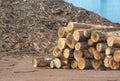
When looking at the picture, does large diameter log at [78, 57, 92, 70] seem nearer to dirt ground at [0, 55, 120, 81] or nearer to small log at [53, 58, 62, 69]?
dirt ground at [0, 55, 120, 81]

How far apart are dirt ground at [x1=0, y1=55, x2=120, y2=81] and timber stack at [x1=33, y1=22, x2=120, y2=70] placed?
1.21 ft

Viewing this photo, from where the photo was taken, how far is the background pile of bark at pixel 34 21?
17344mm

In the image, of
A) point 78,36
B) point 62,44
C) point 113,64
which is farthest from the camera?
point 62,44

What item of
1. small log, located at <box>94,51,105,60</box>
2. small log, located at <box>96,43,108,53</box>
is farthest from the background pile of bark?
small log, located at <box>96,43,108,53</box>

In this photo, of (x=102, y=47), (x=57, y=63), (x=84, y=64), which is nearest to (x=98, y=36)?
(x=102, y=47)

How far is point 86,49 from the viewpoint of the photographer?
12820mm

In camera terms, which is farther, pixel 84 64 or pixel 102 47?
pixel 84 64

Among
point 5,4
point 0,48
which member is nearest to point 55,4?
point 5,4

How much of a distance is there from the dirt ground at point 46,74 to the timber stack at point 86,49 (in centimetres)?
37

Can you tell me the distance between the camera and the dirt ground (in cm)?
1091

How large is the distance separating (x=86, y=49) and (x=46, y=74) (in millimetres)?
1448

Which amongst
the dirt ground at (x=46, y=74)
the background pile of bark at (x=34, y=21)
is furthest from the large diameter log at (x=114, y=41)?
the background pile of bark at (x=34, y=21)

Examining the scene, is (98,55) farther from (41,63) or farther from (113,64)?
(41,63)

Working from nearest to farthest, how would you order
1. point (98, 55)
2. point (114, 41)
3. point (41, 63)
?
point (114, 41), point (98, 55), point (41, 63)
